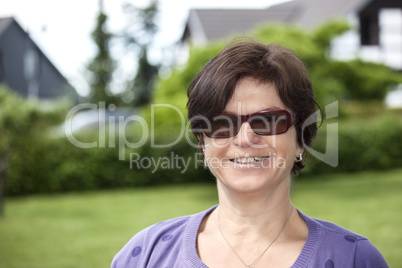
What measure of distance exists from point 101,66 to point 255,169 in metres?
30.9

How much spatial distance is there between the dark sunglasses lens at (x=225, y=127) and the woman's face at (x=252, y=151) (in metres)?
0.02

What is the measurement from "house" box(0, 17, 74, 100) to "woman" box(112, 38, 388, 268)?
760 cm

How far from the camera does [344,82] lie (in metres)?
11.5

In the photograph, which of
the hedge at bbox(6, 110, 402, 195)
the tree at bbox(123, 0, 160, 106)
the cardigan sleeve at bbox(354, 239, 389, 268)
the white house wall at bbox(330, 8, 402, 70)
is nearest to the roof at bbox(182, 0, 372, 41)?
the white house wall at bbox(330, 8, 402, 70)

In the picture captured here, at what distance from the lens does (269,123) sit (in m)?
1.44

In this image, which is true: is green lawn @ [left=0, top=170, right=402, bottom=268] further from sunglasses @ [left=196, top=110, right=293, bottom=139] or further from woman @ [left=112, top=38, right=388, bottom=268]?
sunglasses @ [left=196, top=110, right=293, bottom=139]

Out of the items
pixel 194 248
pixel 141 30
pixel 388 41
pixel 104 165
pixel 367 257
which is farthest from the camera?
pixel 141 30

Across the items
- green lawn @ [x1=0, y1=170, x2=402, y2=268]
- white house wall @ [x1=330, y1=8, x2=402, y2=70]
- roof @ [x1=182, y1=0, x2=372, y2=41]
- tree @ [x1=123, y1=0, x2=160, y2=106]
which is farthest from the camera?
tree @ [x1=123, y1=0, x2=160, y2=106]

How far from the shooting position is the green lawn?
6449 mm

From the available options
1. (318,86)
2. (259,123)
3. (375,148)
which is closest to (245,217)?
(259,123)

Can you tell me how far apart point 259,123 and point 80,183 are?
11.6 metres

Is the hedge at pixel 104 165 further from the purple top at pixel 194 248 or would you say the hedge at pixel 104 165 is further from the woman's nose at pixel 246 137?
the woman's nose at pixel 246 137

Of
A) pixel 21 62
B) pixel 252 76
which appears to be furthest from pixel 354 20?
pixel 252 76

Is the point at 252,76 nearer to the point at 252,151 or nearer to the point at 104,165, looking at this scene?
the point at 252,151
